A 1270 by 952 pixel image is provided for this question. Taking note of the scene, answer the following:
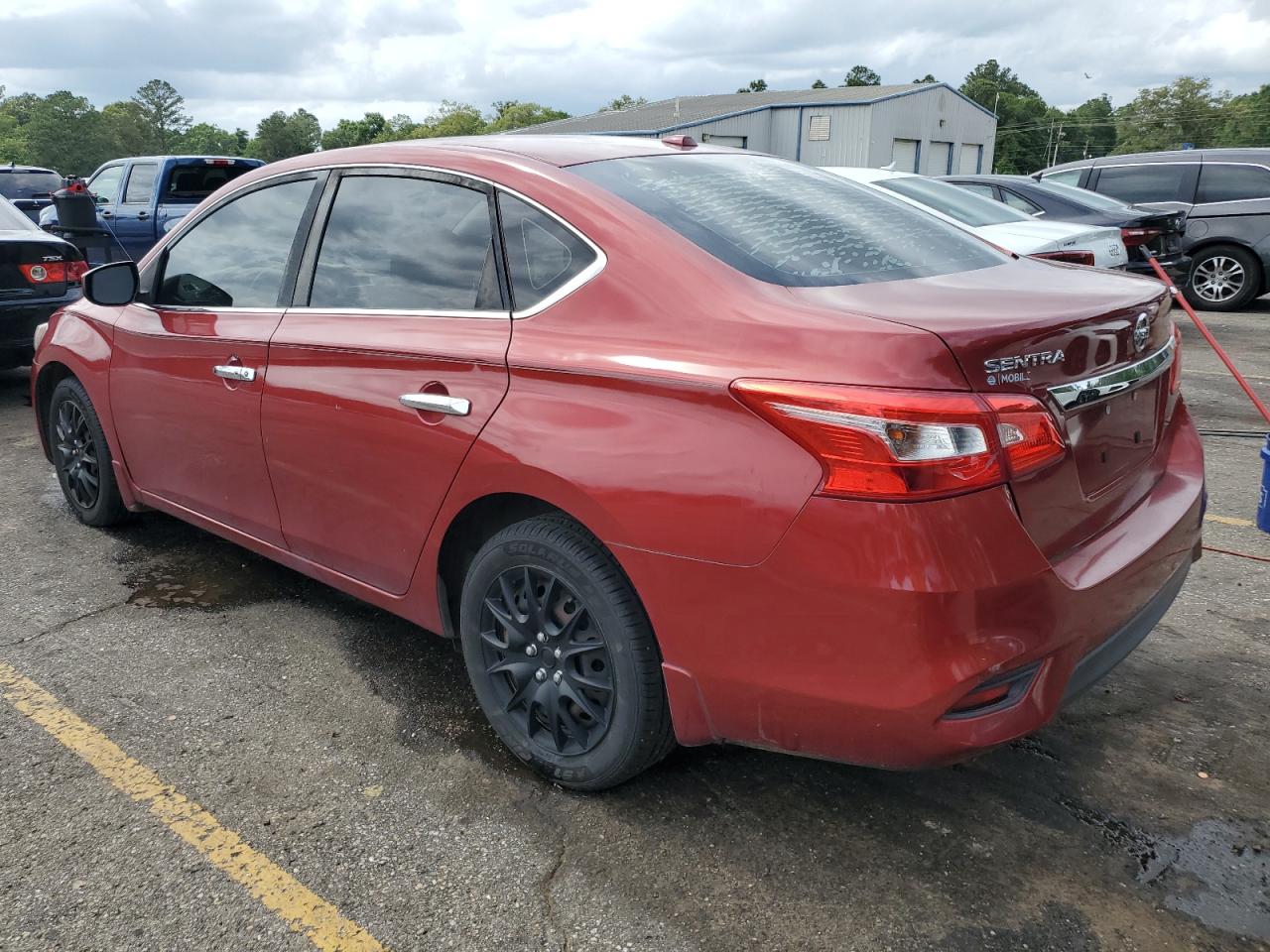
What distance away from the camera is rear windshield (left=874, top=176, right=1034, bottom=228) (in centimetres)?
830

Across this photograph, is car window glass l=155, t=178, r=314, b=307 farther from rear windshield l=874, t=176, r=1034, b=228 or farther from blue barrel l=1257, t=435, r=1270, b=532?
rear windshield l=874, t=176, r=1034, b=228

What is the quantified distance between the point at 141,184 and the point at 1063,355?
14.0 meters

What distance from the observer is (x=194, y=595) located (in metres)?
3.96

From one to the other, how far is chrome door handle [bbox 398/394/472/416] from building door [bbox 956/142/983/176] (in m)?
54.8

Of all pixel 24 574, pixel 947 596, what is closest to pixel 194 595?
pixel 24 574

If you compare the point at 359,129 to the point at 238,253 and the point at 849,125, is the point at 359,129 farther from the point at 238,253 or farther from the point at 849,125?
the point at 238,253

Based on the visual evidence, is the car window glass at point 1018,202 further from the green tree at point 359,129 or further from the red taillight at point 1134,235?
the green tree at point 359,129

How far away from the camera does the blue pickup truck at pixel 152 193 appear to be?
1308 centimetres

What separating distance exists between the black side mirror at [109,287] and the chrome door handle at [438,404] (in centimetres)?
178

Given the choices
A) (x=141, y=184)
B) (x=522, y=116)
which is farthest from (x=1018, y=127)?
(x=141, y=184)

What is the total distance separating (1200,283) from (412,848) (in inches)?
484

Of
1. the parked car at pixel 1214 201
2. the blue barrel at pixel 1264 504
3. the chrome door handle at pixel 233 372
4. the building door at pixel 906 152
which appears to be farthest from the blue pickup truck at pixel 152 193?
the building door at pixel 906 152

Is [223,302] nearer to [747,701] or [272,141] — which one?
[747,701]

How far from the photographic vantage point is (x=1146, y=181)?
12.1 m
